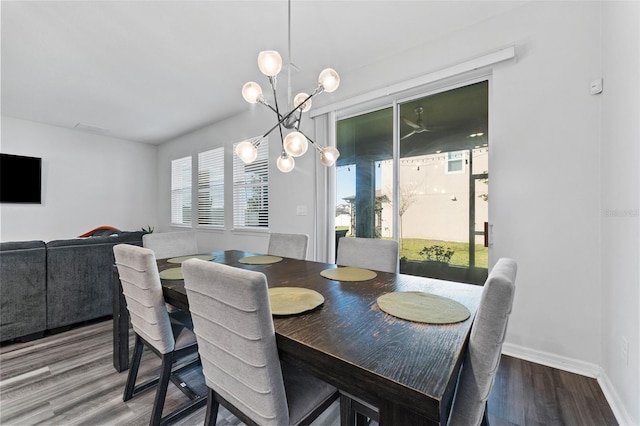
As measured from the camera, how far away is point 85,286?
2.70 meters

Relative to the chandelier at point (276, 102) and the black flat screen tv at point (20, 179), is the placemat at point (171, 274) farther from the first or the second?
the black flat screen tv at point (20, 179)

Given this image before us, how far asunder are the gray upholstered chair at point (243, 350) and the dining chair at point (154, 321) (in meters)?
0.47

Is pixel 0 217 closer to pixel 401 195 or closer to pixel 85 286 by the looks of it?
pixel 85 286

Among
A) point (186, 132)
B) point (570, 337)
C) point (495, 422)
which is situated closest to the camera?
point (495, 422)

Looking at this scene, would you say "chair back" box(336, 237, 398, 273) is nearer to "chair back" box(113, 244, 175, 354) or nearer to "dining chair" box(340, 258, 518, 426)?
"dining chair" box(340, 258, 518, 426)

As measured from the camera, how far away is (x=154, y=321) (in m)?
1.37

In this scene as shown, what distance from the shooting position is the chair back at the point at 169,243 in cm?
237

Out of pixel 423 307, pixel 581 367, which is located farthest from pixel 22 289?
pixel 581 367

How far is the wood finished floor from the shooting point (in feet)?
4.92

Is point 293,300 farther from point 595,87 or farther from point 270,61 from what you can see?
point 595,87

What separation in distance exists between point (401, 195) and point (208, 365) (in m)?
2.32

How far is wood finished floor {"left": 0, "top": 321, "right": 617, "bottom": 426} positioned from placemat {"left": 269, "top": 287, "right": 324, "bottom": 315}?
2.59 ft

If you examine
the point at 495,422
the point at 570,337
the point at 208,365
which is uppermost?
the point at 208,365

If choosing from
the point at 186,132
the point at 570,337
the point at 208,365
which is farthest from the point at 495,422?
the point at 186,132
